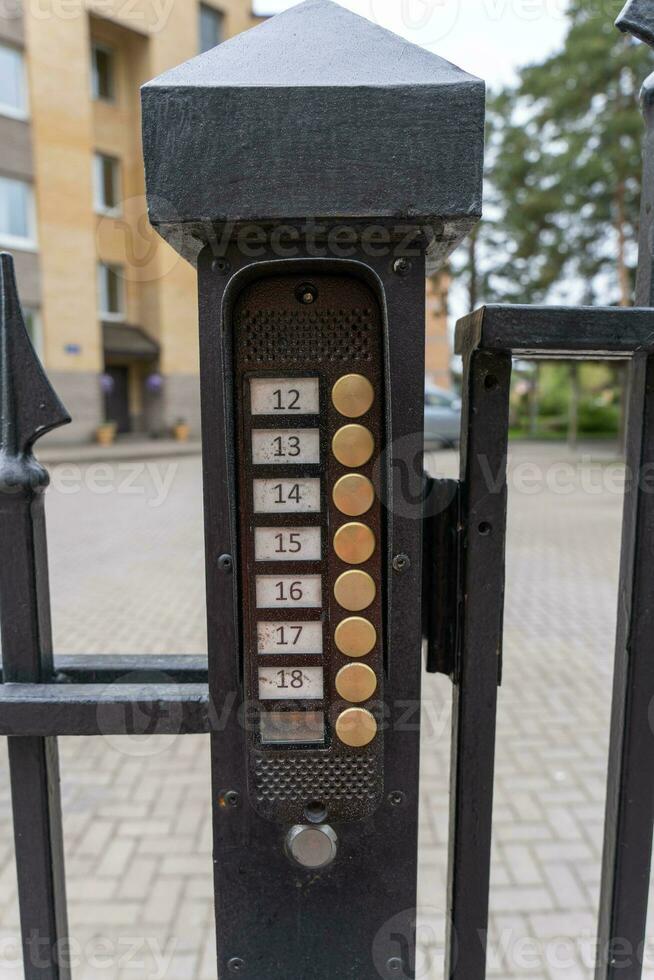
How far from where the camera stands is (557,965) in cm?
219

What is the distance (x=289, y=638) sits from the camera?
90 centimetres

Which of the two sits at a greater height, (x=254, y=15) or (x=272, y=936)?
(x=254, y=15)

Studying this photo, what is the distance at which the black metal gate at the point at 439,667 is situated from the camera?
0.91m

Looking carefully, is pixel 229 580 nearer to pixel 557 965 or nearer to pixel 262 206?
pixel 262 206

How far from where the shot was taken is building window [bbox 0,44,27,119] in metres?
17.8

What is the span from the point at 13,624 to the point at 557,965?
207cm

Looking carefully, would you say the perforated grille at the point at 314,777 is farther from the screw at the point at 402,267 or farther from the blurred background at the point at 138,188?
the blurred background at the point at 138,188

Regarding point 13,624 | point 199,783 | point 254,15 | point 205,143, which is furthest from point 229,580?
point 254,15

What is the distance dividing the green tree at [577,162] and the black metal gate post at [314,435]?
1523 centimetres

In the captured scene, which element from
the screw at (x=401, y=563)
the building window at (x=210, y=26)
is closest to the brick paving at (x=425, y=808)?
the screw at (x=401, y=563)

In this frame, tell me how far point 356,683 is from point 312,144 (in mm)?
633

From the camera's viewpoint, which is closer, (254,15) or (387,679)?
(387,679)

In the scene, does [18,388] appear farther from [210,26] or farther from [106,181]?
[210,26]

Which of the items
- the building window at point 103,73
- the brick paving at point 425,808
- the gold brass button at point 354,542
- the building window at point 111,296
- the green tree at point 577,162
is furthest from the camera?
the building window at point 111,296
